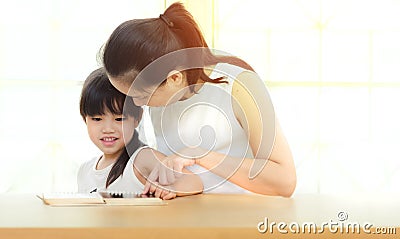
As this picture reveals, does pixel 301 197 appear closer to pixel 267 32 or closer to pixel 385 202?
pixel 385 202

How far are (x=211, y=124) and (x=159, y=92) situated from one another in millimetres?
158

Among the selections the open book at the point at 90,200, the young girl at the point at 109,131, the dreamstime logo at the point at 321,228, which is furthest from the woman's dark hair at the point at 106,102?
the dreamstime logo at the point at 321,228

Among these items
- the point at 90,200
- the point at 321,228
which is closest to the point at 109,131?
the point at 90,200

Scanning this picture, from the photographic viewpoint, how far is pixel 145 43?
58.9 inches

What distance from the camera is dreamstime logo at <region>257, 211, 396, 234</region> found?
3.14ft

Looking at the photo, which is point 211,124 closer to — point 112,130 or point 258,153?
point 258,153

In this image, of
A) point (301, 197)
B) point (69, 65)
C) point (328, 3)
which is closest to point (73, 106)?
point (69, 65)

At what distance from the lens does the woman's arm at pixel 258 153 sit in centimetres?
156

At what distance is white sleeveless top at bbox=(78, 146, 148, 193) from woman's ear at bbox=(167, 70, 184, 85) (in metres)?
0.24

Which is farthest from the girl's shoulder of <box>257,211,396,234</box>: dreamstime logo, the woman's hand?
<box>257,211,396,234</box>: dreamstime logo

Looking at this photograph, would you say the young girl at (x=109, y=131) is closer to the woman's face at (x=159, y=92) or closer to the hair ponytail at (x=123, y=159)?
the hair ponytail at (x=123, y=159)

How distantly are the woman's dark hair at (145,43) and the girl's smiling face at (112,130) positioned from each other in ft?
1.37

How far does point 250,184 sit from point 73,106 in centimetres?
224

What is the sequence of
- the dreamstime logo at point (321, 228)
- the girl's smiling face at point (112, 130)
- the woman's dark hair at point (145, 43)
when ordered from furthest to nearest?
the girl's smiling face at point (112, 130), the woman's dark hair at point (145, 43), the dreamstime logo at point (321, 228)
